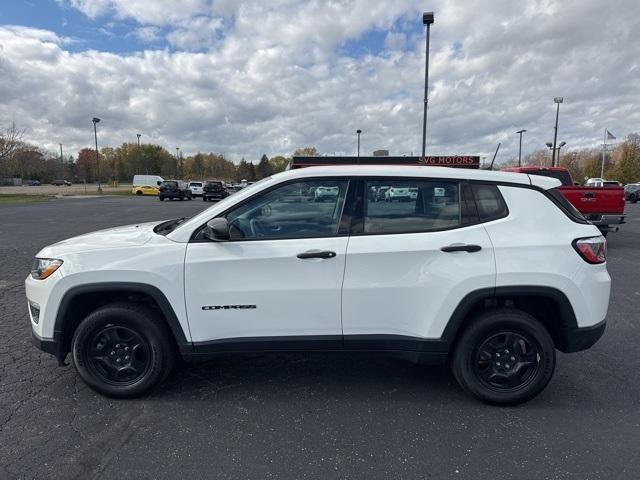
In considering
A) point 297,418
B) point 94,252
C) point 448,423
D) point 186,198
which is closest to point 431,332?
point 448,423

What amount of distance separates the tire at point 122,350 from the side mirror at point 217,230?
31.5 inches

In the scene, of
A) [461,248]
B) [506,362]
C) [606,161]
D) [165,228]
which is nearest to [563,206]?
[461,248]

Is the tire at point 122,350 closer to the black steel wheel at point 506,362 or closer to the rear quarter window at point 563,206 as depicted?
the black steel wheel at point 506,362

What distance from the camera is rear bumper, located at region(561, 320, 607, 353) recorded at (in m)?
2.97

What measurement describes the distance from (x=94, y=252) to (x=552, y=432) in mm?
3511

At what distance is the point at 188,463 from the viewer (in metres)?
2.43

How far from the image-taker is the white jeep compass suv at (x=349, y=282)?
2.87 m

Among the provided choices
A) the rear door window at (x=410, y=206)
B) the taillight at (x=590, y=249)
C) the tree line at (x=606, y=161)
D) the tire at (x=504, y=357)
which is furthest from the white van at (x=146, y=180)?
the taillight at (x=590, y=249)

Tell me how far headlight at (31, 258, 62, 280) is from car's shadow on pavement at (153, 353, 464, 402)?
4.08ft

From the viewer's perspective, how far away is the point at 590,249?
9.54 feet

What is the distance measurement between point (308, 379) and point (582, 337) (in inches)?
85.5

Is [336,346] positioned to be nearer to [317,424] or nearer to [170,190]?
[317,424]

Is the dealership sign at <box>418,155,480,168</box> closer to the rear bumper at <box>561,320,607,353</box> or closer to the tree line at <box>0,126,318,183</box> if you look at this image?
the rear bumper at <box>561,320,607,353</box>

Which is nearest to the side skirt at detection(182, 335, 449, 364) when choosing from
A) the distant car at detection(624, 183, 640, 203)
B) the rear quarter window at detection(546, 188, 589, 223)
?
the rear quarter window at detection(546, 188, 589, 223)
